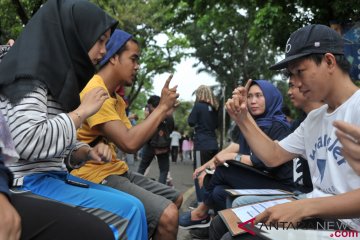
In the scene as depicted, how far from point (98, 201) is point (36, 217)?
1.54 ft

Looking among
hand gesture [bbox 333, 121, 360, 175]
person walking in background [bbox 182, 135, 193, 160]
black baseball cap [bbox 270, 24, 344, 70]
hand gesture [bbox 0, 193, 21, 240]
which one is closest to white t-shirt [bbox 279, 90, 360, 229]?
black baseball cap [bbox 270, 24, 344, 70]

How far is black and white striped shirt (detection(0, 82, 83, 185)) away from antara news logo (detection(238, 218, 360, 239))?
0.86m

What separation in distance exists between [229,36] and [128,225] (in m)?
25.5

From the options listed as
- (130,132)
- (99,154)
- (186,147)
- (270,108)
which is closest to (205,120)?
(270,108)

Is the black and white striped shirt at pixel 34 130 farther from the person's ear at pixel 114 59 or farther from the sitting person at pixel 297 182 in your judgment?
the sitting person at pixel 297 182

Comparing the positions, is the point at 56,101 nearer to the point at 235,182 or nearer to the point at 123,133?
the point at 123,133

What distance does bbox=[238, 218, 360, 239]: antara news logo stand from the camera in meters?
1.53

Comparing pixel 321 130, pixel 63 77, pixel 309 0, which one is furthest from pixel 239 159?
pixel 309 0

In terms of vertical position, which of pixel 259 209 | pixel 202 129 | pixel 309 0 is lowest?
pixel 202 129

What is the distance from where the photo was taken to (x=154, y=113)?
2631 mm

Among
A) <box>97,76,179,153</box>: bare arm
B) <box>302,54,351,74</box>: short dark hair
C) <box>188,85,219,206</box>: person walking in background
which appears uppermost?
<box>302,54,351,74</box>: short dark hair

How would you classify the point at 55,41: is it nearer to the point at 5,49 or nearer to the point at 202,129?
the point at 5,49

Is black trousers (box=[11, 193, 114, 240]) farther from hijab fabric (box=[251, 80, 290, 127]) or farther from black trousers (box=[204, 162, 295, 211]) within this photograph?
hijab fabric (box=[251, 80, 290, 127])

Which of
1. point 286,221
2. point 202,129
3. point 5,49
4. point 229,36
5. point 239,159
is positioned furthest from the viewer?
point 229,36
